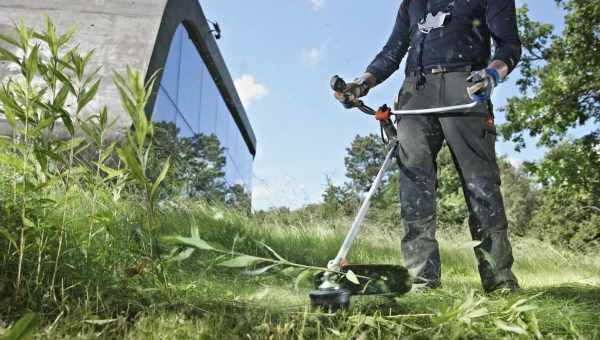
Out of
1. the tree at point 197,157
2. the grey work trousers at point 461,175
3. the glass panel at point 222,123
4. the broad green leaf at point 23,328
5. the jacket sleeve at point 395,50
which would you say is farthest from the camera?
the glass panel at point 222,123

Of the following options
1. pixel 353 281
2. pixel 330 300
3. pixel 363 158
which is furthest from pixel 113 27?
pixel 363 158

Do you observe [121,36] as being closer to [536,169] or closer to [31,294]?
[31,294]

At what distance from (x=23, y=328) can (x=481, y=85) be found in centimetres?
201

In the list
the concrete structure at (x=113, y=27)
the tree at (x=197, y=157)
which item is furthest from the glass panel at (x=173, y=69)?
the concrete structure at (x=113, y=27)

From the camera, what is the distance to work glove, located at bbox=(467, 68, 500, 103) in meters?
2.14

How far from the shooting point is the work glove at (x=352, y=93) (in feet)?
8.18

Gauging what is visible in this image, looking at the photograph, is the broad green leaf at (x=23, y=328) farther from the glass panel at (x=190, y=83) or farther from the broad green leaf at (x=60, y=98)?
the glass panel at (x=190, y=83)

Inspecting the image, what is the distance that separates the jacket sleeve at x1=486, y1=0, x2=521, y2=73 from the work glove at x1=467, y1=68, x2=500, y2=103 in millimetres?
395

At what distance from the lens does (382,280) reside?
1720 millimetres

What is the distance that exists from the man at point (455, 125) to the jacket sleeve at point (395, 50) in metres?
0.21

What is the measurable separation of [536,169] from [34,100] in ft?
35.4

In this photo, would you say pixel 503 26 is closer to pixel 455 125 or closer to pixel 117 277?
pixel 455 125

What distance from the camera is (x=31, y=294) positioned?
135cm

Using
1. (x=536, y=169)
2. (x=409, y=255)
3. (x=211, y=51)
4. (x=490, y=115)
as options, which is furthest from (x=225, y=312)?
(x=211, y=51)
